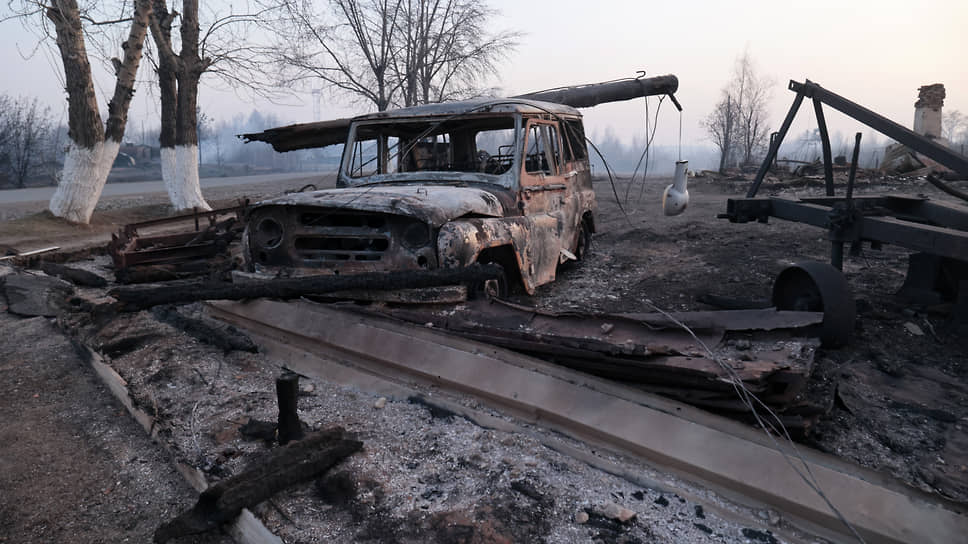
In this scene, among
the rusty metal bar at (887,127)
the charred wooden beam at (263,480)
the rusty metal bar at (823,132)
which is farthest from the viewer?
the rusty metal bar at (823,132)

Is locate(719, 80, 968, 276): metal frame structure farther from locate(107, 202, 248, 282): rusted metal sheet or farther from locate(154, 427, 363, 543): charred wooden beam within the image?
locate(107, 202, 248, 282): rusted metal sheet

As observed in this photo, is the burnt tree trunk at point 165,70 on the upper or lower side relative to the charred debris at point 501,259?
upper

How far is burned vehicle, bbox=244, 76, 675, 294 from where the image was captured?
13.2 ft

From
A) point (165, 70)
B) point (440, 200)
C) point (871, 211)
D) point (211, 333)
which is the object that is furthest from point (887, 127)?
point (165, 70)

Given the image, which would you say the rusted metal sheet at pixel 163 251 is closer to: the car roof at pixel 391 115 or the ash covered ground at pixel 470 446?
the car roof at pixel 391 115

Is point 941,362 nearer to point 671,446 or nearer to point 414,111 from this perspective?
point 671,446

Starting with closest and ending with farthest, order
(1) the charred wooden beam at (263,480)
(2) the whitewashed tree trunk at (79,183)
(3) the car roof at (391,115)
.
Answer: (1) the charred wooden beam at (263,480) → (3) the car roof at (391,115) → (2) the whitewashed tree trunk at (79,183)

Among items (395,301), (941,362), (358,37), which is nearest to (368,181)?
(395,301)

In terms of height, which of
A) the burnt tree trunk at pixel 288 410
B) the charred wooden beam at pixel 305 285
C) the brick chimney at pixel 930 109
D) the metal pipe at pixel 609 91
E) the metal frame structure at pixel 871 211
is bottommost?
the burnt tree trunk at pixel 288 410

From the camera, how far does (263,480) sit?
228cm

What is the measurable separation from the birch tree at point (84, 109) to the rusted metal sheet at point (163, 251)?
581 centimetres

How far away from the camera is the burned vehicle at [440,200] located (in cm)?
403

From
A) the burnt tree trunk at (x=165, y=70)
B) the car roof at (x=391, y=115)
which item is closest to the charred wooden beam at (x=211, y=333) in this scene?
the car roof at (x=391, y=115)

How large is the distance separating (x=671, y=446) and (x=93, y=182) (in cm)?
1245
